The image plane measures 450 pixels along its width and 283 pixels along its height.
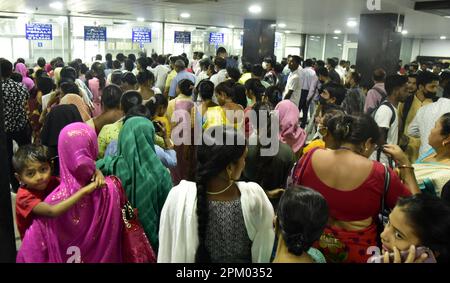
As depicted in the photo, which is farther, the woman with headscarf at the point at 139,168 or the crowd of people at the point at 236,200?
the woman with headscarf at the point at 139,168

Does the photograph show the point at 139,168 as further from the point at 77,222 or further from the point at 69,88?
the point at 69,88

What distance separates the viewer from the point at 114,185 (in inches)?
84.4

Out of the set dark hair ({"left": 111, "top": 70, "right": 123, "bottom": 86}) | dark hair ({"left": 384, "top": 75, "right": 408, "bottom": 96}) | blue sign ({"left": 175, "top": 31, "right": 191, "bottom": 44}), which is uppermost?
blue sign ({"left": 175, "top": 31, "right": 191, "bottom": 44})

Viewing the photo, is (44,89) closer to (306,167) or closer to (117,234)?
(117,234)

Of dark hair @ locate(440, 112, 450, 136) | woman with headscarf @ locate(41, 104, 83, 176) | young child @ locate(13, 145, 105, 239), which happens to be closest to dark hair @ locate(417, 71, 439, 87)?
dark hair @ locate(440, 112, 450, 136)

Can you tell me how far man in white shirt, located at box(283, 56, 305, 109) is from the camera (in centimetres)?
806

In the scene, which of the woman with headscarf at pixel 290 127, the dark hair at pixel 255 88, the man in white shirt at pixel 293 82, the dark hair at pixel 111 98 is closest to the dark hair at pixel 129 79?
the dark hair at pixel 255 88

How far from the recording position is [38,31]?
41.6ft

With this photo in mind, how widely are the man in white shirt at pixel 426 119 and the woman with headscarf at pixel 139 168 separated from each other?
2.69m

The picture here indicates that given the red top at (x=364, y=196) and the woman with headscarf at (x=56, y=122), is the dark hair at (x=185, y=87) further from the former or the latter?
the red top at (x=364, y=196)

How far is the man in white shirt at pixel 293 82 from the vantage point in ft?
26.5

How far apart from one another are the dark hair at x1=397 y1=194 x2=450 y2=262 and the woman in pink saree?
1429 mm

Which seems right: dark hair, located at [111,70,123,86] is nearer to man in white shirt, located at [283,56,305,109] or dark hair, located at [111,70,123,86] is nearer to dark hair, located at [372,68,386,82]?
man in white shirt, located at [283,56,305,109]
